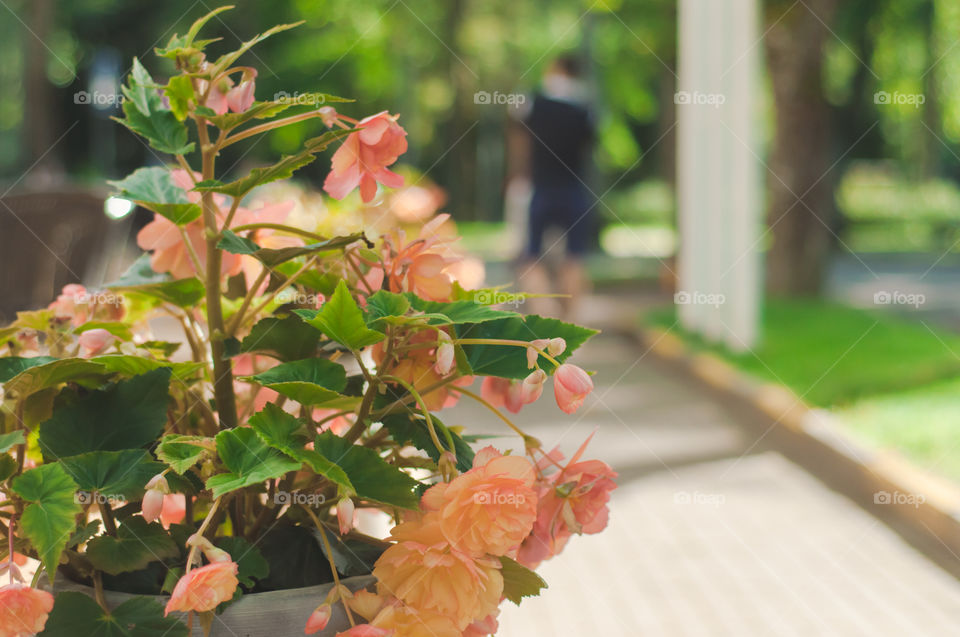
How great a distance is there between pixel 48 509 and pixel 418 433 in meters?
0.30

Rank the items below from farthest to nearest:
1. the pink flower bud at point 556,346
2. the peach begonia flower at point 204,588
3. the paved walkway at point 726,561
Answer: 1. the paved walkway at point 726,561
2. the pink flower bud at point 556,346
3. the peach begonia flower at point 204,588

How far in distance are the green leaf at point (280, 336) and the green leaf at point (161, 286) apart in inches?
6.2

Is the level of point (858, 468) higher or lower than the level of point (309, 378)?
lower

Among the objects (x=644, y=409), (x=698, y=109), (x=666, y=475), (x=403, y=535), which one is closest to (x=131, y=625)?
(x=403, y=535)

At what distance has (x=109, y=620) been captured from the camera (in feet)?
2.74

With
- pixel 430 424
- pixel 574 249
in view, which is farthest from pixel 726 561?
pixel 574 249

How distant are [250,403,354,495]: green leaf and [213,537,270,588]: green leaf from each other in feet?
0.32

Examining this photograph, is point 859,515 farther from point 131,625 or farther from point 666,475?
point 131,625

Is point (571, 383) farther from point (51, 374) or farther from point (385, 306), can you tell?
point (51, 374)

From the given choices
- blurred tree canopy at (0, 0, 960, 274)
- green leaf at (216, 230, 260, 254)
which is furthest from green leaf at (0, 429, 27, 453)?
blurred tree canopy at (0, 0, 960, 274)

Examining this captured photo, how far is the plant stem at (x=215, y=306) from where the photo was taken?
3.18 feet

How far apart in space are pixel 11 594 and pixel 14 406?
0.23 metres

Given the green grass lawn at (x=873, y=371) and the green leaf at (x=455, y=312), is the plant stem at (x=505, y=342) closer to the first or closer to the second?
the green leaf at (x=455, y=312)

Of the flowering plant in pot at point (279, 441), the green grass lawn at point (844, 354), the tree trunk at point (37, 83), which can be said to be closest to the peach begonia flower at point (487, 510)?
the flowering plant in pot at point (279, 441)
